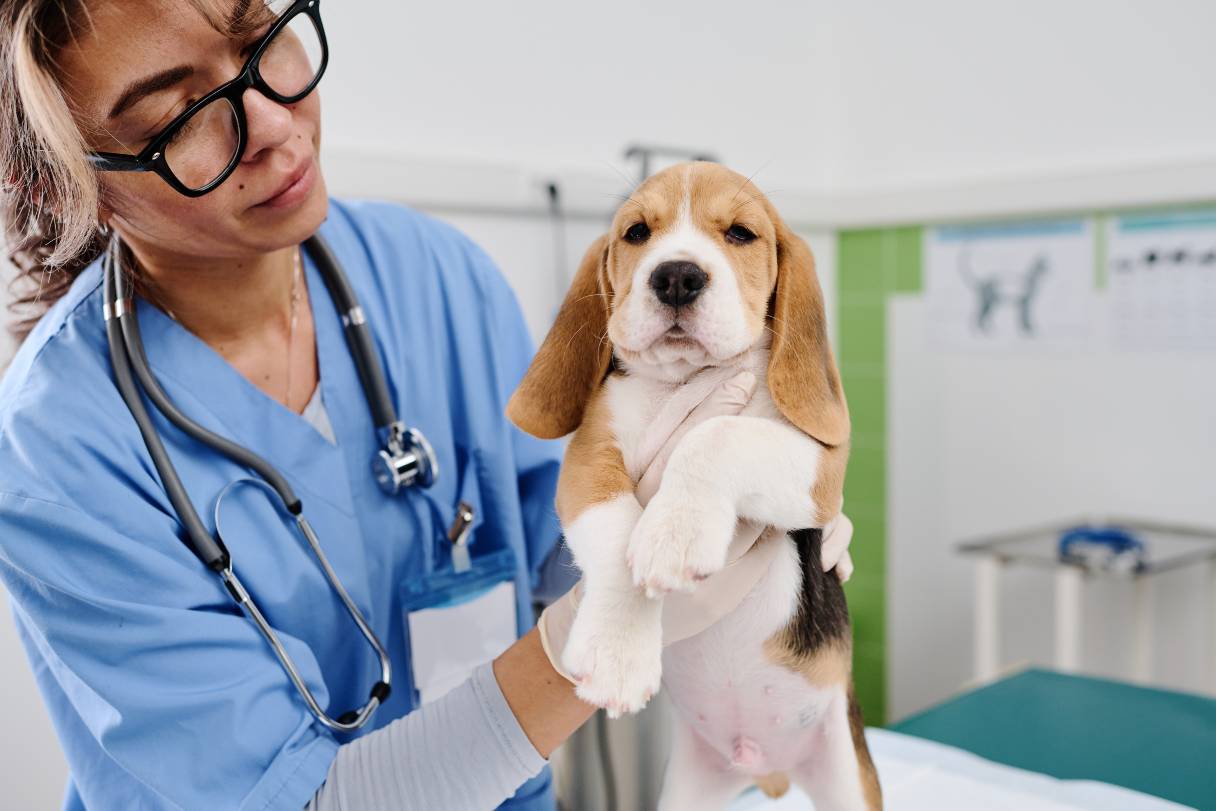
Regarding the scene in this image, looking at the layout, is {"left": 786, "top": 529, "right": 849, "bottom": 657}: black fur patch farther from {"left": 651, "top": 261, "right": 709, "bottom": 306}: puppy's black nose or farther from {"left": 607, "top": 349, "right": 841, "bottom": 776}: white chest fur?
{"left": 651, "top": 261, "right": 709, "bottom": 306}: puppy's black nose

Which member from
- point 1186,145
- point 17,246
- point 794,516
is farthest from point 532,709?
point 1186,145

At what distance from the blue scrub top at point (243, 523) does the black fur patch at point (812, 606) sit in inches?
18.8

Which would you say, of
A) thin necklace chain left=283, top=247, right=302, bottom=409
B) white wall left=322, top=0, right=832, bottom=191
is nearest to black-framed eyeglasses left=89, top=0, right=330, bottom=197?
thin necklace chain left=283, top=247, right=302, bottom=409

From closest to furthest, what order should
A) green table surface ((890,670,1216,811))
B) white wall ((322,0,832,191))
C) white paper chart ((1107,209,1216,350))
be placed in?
green table surface ((890,670,1216,811)), white wall ((322,0,832,191)), white paper chart ((1107,209,1216,350))

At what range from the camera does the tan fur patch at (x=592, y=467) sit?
99cm

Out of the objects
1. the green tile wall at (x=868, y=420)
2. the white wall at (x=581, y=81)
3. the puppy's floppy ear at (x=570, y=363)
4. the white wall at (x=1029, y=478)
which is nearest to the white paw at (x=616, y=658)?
the puppy's floppy ear at (x=570, y=363)

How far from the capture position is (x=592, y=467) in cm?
101

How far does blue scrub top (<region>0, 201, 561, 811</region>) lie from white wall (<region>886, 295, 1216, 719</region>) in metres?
1.95

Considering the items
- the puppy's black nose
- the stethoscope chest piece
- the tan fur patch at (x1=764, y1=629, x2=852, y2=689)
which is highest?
the puppy's black nose

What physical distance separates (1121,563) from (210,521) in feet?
6.79

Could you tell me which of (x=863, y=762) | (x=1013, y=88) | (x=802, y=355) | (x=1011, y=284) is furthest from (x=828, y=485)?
(x=1013, y=88)

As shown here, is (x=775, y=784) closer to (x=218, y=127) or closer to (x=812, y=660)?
(x=812, y=660)

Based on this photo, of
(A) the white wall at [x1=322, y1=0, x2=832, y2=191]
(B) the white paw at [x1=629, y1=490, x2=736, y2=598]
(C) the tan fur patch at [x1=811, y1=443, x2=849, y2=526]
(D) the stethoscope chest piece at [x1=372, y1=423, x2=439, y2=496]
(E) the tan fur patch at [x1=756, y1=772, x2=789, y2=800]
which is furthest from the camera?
(A) the white wall at [x1=322, y1=0, x2=832, y2=191]

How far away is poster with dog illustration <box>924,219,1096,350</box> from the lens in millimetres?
2875
